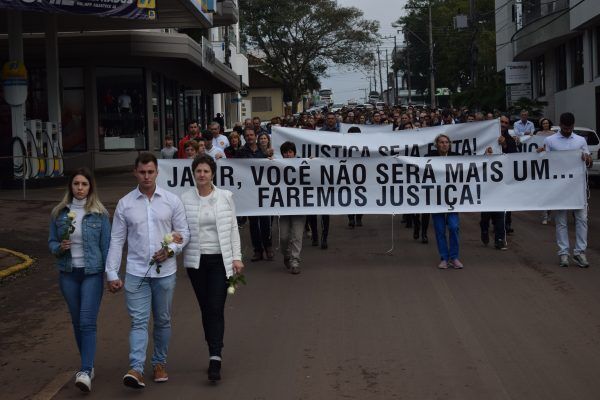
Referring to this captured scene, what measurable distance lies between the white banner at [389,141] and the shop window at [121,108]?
67.4 feet

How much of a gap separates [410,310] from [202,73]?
33.7 metres

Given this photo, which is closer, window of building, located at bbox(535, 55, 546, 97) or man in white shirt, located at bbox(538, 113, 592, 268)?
man in white shirt, located at bbox(538, 113, 592, 268)

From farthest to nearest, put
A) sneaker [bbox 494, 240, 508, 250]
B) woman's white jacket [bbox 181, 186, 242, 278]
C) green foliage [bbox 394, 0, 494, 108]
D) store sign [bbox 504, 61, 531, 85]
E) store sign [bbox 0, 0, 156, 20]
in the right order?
1. green foliage [bbox 394, 0, 494, 108]
2. store sign [bbox 504, 61, 531, 85]
3. store sign [bbox 0, 0, 156, 20]
4. sneaker [bbox 494, 240, 508, 250]
5. woman's white jacket [bbox 181, 186, 242, 278]

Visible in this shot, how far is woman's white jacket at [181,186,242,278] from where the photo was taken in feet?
23.6

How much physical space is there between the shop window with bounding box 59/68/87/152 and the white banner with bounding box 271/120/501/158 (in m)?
20.6

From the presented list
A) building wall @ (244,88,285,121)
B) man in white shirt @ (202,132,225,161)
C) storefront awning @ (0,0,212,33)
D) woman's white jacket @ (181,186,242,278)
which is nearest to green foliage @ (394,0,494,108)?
building wall @ (244,88,285,121)

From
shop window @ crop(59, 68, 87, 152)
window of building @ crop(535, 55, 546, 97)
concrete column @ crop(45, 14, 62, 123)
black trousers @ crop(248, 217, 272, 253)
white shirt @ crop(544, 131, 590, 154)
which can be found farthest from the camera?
window of building @ crop(535, 55, 546, 97)

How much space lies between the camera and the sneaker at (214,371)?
23.2 feet

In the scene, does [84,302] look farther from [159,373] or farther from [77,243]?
[159,373]

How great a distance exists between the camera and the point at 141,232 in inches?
271

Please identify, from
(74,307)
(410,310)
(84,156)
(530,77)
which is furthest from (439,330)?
(530,77)

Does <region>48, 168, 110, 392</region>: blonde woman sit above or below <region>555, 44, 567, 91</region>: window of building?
below

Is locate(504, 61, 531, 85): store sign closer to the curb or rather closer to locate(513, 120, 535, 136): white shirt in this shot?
locate(513, 120, 535, 136): white shirt

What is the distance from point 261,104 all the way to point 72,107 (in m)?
51.8
